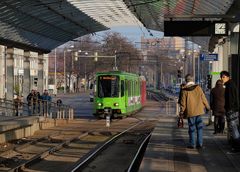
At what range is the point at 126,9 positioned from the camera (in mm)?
34250

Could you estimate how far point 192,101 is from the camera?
13977 millimetres

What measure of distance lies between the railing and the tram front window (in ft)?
8.08

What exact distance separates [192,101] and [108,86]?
2483 centimetres

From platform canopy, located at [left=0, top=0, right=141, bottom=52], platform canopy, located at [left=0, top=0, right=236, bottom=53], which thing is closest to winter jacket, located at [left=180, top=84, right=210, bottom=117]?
platform canopy, located at [left=0, top=0, right=236, bottom=53]

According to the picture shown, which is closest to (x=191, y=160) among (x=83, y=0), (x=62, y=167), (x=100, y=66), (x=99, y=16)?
(x=62, y=167)

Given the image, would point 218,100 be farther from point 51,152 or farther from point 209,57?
point 209,57

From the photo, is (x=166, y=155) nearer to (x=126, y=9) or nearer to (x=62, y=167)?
(x=62, y=167)

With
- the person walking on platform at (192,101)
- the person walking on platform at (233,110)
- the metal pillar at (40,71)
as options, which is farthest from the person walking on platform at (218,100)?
the metal pillar at (40,71)

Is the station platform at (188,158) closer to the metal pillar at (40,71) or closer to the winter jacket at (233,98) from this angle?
the winter jacket at (233,98)

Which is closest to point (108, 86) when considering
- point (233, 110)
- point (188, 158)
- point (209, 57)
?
point (209, 57)

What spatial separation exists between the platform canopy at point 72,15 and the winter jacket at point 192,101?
831cm

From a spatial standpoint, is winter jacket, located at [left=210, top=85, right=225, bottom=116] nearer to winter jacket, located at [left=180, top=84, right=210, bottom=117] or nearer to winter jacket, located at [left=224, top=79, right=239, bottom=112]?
winter jacket, located at [left=180, top=84, right=210, bottom=117]

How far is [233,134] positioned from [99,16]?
24.4m

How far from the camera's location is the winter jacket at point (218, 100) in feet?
55.1
